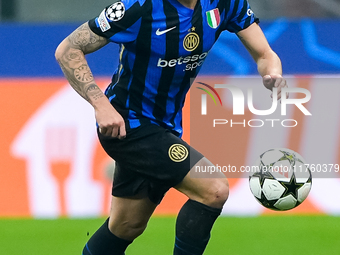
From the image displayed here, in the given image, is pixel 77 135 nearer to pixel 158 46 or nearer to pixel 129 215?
pixel 129 215

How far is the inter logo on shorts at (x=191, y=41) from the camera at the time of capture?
8.78ft

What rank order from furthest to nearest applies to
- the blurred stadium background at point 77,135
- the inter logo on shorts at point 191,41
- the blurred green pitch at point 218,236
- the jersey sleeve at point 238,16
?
the blurred stadium background at point 77,135
the blurred green pitch at point 218,236
the jersey sleeve at point 238,16
the inter logo on shorts at point 191,41

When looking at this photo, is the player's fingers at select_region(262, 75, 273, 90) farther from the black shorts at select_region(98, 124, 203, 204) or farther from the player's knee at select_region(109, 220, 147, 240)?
the player's knee at select_region(109, 220, 147, 240)

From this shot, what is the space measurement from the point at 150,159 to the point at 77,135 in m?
1.95

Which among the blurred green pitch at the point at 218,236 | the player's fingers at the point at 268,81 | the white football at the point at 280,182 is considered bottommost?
the blurred green pitch at the point at 218,236

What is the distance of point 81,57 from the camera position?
2.60m

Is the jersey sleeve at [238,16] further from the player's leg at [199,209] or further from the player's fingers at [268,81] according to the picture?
the player's leg at [199,209]

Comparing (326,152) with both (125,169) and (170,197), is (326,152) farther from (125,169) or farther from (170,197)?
(125,169)

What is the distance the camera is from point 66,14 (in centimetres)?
474

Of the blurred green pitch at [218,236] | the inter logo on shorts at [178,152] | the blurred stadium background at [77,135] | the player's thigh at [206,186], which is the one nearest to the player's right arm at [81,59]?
the inter logo on shorts at [178,152]

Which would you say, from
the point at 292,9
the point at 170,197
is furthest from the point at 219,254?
the point at 292,9

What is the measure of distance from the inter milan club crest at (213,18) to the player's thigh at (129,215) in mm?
875

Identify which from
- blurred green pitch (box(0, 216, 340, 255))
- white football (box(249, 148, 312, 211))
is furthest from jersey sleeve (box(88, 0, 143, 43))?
blurred green pitch (box(0, 216, 340, 255))

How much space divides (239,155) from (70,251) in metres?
1.45
